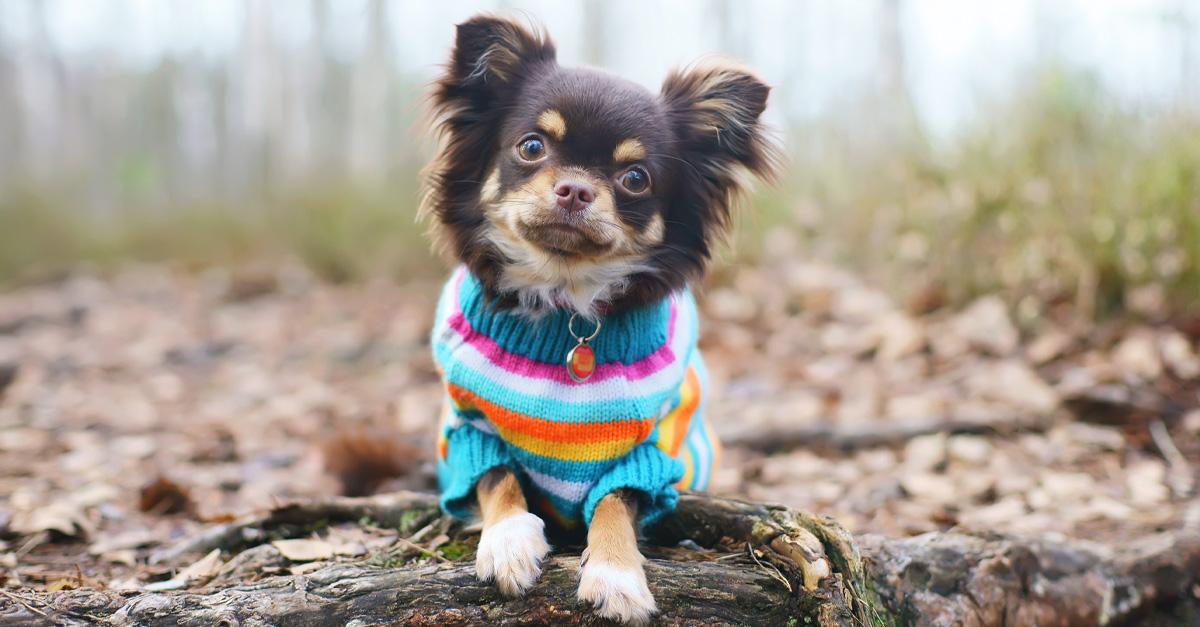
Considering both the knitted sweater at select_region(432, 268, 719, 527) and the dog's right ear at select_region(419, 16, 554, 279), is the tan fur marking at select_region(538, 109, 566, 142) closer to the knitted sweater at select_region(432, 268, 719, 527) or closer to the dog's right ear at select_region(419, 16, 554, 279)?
the dog's right ear at select_region(419, 16, 554, 279)

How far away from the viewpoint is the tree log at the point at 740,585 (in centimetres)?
195

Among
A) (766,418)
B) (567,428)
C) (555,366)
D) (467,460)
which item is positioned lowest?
(766,418)

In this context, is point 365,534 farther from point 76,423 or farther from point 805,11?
point 805,11

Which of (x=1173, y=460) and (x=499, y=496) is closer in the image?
(x=499, y=496)

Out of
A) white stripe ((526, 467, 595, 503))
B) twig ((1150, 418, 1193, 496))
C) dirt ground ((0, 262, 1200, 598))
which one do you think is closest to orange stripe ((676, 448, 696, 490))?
white stripe ((526, 467, 595, 503))

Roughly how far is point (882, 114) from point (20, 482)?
6.94 m

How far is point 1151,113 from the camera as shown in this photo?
5.29 m

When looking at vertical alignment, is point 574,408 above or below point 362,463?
above

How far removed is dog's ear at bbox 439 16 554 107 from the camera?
2.61 metres

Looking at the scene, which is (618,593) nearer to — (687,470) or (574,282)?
(687,470)

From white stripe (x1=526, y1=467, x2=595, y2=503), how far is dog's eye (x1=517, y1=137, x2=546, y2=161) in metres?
0.87

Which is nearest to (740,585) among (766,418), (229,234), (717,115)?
(717,115)

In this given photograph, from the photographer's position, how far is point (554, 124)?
8.06 feet

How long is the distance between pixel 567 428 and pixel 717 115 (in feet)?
3.62
